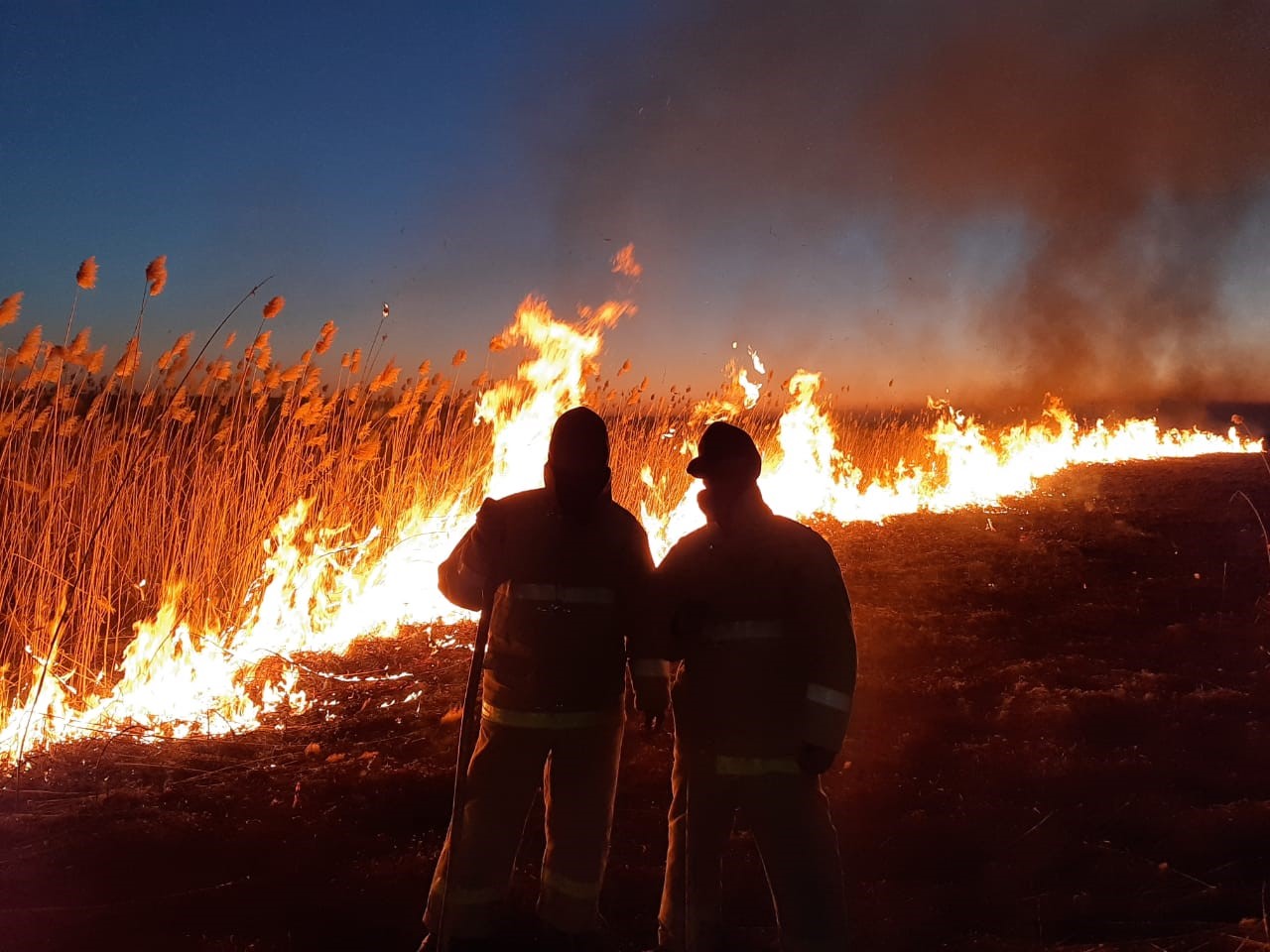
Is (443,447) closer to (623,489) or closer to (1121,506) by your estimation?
(623,489)

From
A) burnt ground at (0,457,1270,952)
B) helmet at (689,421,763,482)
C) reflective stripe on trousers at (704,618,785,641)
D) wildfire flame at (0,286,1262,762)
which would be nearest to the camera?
reflective stripe on trousers at (704,618,785,641)

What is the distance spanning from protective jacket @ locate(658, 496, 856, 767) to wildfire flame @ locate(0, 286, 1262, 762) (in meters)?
4.48

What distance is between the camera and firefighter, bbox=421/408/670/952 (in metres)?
3.09

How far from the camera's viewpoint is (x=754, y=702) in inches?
115

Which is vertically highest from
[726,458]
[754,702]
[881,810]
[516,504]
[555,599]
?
[726,458]

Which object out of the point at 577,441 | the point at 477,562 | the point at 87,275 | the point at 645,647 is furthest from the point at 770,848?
the point at 87,275

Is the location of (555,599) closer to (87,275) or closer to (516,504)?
(516,504)

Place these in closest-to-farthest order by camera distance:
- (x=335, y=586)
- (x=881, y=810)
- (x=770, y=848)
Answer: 1. (x=770, y=848)
2. (x=881, y=810)
3. (x=335, y=586)

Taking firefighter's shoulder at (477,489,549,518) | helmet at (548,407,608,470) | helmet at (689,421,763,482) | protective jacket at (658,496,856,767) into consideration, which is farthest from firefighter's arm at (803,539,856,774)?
firefighter's shoulder at (477,489,549,518)

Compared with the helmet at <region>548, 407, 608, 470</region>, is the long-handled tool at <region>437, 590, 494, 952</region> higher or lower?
lower

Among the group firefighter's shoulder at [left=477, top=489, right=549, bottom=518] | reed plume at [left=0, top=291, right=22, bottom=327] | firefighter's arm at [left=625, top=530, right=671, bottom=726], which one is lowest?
firefighter's arm at [left=625, top=530, right=671, bottom=726]

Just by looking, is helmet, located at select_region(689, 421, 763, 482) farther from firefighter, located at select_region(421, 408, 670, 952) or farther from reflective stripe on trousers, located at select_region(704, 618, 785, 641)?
reflective stripe on trousers, located at select_region(704, 618, 785, 641)

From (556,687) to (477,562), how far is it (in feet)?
2.00

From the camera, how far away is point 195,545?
679cm
